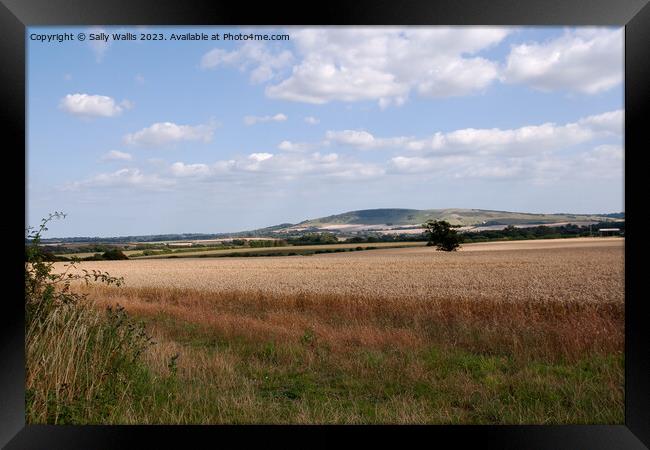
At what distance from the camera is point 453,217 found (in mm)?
24125

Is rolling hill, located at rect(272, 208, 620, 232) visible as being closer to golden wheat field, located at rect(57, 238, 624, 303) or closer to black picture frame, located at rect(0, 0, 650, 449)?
golden wheat field, located at rect(57, 238, 624, 303)

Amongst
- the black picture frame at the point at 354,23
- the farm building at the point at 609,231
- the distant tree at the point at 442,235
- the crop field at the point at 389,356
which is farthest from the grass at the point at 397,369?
the distant tree at the point at 442,235

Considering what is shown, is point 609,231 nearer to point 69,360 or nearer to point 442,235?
point 442,235

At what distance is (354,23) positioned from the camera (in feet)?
9.29

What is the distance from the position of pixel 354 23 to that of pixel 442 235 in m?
22.8

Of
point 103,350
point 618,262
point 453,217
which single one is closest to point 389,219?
point 453,217

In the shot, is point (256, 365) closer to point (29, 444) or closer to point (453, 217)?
point (29, 444)

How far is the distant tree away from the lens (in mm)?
24441

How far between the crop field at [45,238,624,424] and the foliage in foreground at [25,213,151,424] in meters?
0.15

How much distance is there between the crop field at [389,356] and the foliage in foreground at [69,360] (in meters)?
0.15

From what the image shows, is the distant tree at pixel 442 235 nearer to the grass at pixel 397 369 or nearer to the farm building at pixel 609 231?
the farm building at pixel 609 231

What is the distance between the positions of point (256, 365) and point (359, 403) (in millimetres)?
1512

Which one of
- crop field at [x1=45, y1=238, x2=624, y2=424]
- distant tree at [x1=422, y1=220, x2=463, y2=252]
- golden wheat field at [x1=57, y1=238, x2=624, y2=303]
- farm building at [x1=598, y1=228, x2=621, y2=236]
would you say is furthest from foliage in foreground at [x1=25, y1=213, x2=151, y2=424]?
distant tree at [x1=422, y1=220, x2=463, y2=252]

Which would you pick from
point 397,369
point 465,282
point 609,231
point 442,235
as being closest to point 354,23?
point 397,369
